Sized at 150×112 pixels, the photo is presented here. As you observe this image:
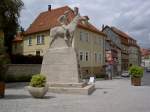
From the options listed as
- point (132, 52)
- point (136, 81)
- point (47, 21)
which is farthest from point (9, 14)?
point (132, 52)

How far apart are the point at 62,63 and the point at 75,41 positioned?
104 ft

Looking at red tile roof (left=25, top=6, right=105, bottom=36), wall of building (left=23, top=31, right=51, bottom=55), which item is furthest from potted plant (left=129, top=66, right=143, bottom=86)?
wall of building (left=23, top=31, right=51, bottom=55)

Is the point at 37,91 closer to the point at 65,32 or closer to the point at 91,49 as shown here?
the point at 65,32

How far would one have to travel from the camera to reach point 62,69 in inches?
850

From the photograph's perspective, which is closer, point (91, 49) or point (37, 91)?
point (37, 91)

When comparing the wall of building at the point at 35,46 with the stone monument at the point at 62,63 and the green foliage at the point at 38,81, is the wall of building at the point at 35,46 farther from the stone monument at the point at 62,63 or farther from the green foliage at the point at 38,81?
the green foliage at the point at 38,81

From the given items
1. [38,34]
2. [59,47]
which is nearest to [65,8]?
[38,34]

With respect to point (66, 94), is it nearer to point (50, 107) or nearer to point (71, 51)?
A: point (71, 51)

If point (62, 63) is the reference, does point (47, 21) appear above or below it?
above

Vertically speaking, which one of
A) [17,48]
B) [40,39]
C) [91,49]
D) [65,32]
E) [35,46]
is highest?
[40,39]

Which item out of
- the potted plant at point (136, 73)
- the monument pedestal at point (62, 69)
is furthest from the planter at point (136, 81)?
the monument pedestal at point (62, 69)

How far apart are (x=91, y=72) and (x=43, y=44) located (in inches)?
410

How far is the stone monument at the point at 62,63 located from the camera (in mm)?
20922

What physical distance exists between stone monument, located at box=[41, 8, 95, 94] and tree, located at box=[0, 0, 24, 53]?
13.3 meters
